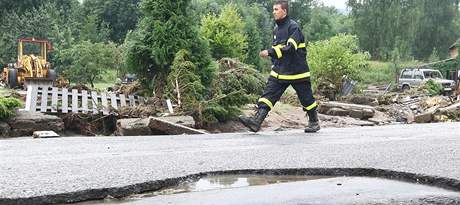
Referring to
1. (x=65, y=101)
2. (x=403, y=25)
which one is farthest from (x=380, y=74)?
(x=65, y=101)

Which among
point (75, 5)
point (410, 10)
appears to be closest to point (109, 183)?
point (75, 5)

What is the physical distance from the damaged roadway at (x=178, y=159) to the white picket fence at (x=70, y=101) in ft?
13.3

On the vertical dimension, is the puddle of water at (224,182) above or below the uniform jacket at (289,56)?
below

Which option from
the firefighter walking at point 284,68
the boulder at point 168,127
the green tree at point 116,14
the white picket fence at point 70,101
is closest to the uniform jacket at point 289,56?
the firefighter walking at point 284,68

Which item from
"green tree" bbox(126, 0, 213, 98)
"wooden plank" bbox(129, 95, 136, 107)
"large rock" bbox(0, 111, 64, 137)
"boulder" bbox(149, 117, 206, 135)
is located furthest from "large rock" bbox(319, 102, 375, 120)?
"large rock" bbox(0, 111, 64, 137)

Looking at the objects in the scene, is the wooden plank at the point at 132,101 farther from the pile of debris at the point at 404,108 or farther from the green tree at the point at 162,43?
the pile of debris at the point at 404,108

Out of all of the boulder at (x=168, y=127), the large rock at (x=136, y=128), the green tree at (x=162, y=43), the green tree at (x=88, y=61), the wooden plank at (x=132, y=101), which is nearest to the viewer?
the boulder at (x=168, y=127)

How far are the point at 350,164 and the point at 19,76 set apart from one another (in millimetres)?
22005

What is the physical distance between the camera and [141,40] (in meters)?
12.8

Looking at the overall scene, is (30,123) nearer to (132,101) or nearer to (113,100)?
(113,100)

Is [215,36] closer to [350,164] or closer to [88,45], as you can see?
[88,45]

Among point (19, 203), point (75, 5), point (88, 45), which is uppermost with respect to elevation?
point (75, 5)

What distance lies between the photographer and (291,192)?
386 centimetres

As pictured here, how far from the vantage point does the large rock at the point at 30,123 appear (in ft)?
31.8
